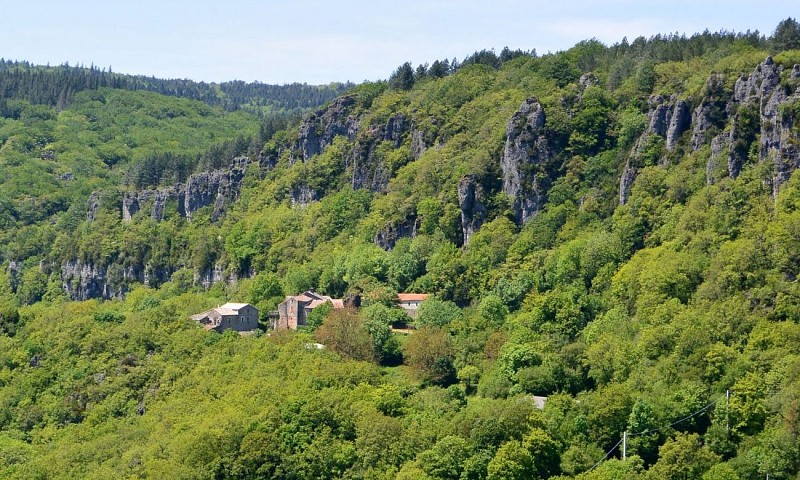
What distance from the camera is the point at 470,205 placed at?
11612 cm

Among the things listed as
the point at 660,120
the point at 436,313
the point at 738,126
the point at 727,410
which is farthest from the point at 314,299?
the point at 727,410

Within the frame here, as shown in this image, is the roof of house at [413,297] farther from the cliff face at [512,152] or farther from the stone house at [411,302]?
the cliff face at [512,152]

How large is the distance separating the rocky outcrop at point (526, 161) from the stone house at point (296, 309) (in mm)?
15389

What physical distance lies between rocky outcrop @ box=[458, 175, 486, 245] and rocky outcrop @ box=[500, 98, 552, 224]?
224 centimetres

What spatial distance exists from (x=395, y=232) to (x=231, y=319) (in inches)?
603

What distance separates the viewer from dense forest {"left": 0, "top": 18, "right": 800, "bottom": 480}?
3322 inches

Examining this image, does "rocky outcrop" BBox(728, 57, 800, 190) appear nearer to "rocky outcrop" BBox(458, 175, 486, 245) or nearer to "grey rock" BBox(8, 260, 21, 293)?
"rocky outcrop" BBox(458, 175, 486, 245)

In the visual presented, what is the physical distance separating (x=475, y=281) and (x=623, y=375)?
22620mm

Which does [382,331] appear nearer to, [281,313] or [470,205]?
[281,313]

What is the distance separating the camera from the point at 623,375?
3504 inches

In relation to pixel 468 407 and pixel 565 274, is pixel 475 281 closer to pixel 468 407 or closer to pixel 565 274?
pixel 565 274

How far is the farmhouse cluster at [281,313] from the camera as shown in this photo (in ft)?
372

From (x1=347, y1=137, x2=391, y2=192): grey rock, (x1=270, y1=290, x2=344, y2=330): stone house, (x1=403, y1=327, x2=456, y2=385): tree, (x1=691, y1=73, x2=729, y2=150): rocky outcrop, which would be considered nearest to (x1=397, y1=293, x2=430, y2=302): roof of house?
(x1=270, y1=290, x2=344, y2=330): stone house

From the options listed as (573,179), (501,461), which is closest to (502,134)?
(573,179)
